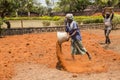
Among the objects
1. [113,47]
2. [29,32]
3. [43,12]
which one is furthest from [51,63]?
[43,12]

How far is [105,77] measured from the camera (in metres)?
9.48

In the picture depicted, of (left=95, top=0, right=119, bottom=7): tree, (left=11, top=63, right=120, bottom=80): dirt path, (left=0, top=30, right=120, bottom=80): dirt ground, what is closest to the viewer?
(left=11, top=63, right=120, bottom=80): dirt path

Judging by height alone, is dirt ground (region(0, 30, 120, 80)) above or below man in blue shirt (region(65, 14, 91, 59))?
below

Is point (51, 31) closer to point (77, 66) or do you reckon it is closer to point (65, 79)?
point (77, 66)

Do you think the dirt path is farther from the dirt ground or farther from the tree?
the tree

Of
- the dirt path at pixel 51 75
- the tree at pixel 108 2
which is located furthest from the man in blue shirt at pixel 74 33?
the tree at pixel 108 2

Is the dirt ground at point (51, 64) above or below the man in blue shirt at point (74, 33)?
below

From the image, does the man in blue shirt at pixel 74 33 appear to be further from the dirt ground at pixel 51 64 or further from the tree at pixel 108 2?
the tree at pixel 108 2

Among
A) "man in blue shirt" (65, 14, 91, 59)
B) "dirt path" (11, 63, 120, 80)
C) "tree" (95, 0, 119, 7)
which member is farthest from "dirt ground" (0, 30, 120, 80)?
"tree" (95, 0, 119, 7)

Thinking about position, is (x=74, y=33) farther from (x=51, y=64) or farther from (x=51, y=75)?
(x=51, y=75)

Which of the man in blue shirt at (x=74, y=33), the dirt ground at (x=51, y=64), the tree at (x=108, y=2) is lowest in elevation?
the tree at (x=108, y=2)

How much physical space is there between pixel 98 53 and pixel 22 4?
10.0m

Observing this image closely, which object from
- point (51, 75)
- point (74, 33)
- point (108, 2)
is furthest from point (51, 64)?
point (108, 2)

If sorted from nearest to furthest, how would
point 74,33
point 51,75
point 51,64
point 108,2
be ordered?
point 51,75 < point 74,33 < point 51,64 < point 108,2
